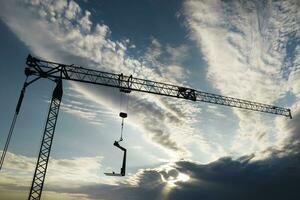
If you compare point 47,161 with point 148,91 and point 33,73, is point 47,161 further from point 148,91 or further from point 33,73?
point 148,91

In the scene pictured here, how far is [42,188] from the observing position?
37.0m

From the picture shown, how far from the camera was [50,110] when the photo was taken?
40125 mm

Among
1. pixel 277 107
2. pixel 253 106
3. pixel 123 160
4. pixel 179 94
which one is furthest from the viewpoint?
pixel 277 107

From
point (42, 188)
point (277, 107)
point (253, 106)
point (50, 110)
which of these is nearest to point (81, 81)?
point (50, 110)

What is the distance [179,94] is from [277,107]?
30581 millimetres

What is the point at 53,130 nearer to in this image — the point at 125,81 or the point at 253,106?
the point at 125,81

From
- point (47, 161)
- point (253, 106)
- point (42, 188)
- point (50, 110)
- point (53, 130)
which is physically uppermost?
point (253, 106)

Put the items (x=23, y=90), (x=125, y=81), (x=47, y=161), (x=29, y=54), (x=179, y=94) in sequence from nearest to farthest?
(x=23, y=90), (x=29, y=54), (x=47, y=161), (x=125, y=81), (x=179, y=94)

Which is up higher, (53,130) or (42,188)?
(53,130)

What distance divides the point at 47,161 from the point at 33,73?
13.3 meters

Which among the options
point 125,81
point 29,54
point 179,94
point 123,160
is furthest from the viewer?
point 179,94

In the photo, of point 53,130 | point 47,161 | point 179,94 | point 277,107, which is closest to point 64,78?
point 53,130

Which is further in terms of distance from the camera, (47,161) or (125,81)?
(125,81)

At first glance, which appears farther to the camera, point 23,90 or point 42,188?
point 42,188
